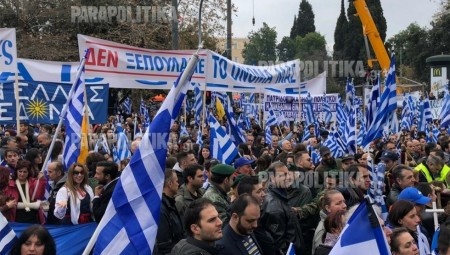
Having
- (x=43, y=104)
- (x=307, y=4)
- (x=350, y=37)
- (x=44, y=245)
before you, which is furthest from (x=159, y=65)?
(x=307, y=4)

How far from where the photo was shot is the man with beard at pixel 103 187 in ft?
22.2

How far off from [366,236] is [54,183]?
4.92m

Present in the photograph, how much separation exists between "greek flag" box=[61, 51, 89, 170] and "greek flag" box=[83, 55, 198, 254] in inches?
179

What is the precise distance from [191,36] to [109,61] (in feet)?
66.0

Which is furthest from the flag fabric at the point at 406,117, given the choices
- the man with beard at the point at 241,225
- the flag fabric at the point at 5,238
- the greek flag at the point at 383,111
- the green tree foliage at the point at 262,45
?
the green tree foliage at the point at 262,45

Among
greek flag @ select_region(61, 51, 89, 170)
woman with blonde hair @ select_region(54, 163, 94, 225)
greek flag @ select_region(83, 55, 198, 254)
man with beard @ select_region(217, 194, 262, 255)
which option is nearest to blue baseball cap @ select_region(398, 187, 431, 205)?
man with beard @ select_region(217, 194, 262, 255)

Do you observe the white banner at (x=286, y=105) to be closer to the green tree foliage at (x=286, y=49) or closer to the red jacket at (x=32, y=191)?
the red jacket at (x=32, y=191)

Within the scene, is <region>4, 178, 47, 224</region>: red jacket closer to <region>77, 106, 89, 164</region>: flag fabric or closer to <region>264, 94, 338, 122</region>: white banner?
<region>77, 106, 89, 164</region>: flag fabric

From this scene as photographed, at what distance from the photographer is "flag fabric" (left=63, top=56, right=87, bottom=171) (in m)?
8.96

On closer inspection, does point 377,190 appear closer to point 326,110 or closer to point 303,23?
point 326,110

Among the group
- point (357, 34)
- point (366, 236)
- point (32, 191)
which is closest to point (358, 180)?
point (32, 191)

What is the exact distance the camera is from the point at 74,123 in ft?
29.6

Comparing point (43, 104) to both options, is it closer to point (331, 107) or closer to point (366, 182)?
point (366, 182)

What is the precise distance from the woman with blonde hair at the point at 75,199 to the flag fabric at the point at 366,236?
3818 millimetres
